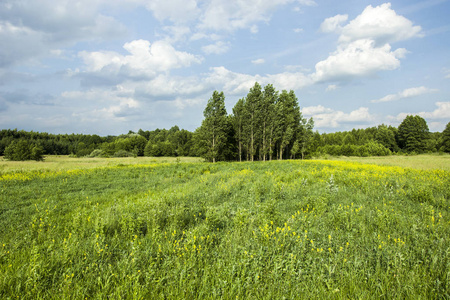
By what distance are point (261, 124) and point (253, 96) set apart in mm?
6135

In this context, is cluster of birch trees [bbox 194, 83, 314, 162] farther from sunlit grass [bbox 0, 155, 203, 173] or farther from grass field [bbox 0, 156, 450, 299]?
grass field [bbox 0, 156, 450, 299]

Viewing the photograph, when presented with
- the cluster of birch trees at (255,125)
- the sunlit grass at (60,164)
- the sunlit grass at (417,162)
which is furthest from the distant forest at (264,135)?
the sunlit grass at (417,162)

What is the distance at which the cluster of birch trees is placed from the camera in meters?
39.2

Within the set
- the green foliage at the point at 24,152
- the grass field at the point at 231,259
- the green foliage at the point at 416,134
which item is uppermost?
the green foliage at the point at 416,134

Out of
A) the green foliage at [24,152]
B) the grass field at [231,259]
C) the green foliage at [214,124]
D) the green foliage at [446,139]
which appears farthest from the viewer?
the green foliage at [446,139]

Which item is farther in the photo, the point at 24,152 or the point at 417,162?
the point at 24,152

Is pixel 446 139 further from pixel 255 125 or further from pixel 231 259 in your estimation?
pixel 231 259

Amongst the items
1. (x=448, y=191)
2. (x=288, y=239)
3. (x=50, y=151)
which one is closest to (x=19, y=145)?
(x=50, y=151)

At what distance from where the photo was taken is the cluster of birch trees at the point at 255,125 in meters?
39.2

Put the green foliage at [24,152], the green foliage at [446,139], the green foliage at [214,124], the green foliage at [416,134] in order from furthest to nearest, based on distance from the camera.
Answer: the green foliage at [416,134], the green foliage at [446,139], the green foliage at [24,152], the green foliage at [214,124]

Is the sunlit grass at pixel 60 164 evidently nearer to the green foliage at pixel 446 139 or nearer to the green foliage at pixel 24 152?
the green foliage at pixel 24 152

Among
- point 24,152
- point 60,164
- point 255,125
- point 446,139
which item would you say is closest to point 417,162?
point 255,125

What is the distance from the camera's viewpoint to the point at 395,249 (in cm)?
381

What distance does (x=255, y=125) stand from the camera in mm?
42062
